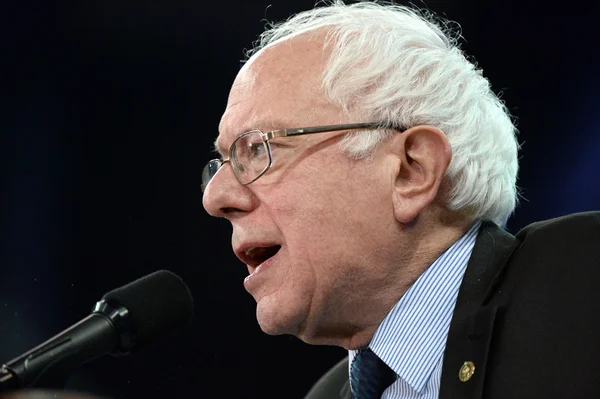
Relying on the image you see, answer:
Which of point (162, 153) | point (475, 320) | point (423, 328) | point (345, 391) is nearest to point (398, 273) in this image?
point (423, 328)

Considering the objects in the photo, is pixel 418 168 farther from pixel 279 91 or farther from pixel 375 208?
pixel 279 91

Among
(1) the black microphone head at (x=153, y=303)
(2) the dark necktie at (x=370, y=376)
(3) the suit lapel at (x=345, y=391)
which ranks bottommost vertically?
(3) the suit lapel at (x=345, y=391)

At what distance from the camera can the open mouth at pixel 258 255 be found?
1.72 metres

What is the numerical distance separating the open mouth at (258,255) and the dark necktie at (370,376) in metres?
0.33

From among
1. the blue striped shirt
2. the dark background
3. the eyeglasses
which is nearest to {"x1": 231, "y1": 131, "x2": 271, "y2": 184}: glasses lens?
the eyeglasses

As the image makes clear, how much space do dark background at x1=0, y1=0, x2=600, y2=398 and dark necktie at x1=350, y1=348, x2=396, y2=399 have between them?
1043 mm

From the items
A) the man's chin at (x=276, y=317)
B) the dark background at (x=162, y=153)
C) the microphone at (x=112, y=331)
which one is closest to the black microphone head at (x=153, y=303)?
the microphone at (x=112, y=331)

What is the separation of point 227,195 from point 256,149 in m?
0.13

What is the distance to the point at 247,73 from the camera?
1.79 metres

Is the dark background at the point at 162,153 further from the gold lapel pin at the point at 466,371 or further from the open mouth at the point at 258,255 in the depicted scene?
the gold lapel pin at the point at 466,371

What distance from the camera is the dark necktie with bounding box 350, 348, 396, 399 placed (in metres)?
1.69

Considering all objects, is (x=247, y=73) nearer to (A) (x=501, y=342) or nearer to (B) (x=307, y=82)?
(B) (x=307, y=82)

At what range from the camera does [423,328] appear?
160 cm

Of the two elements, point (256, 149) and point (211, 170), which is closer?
point (256, 149)
